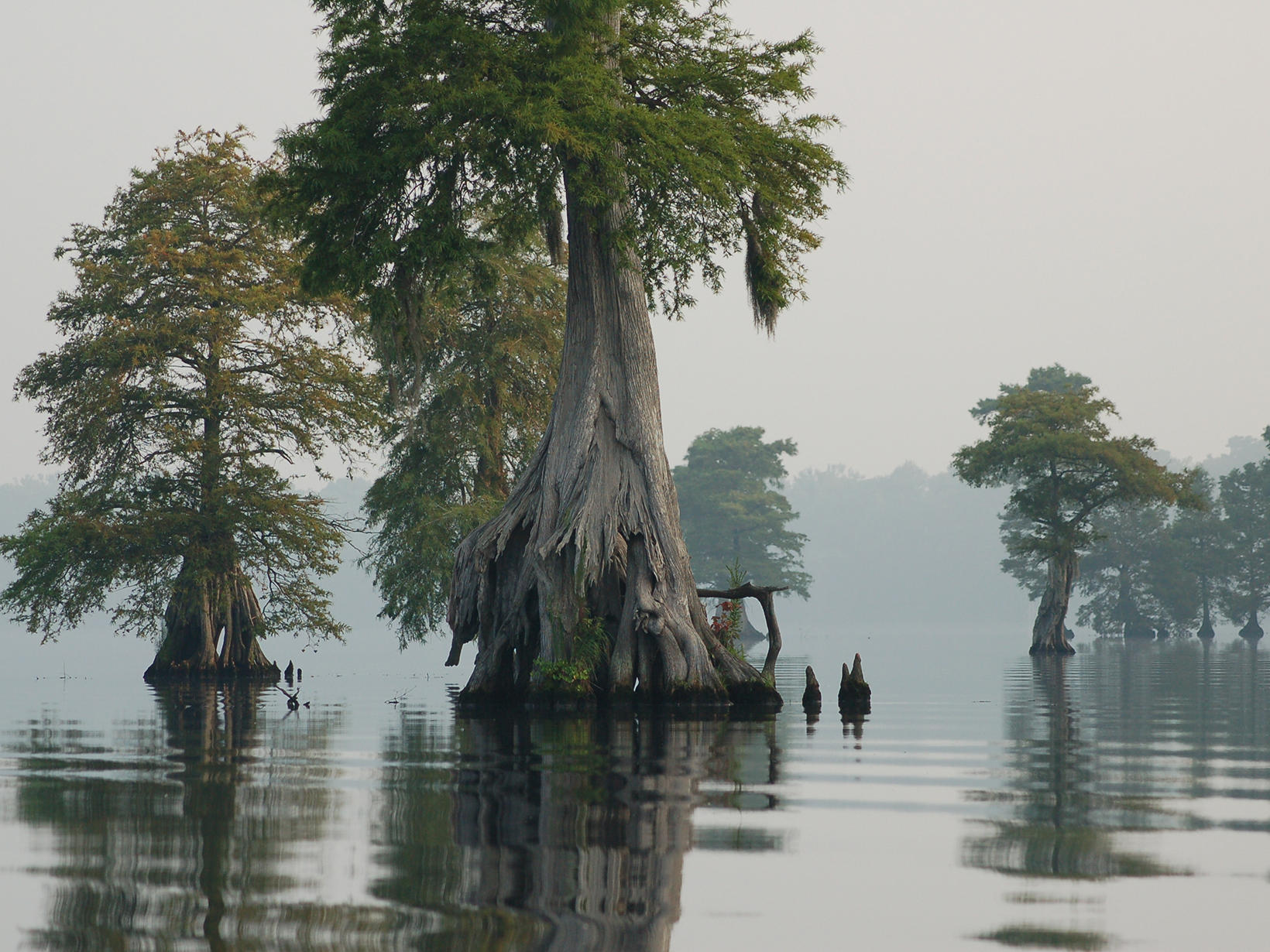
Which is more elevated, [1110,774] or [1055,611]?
[1055,611]

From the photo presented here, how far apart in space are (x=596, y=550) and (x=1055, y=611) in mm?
45670

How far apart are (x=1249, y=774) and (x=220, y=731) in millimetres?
12483

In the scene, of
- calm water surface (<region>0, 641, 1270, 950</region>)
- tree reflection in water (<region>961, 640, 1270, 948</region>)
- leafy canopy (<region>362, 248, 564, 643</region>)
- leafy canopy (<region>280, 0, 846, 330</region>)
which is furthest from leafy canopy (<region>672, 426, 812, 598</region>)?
calm water surface (<region>0, 641, 1270, 950</region>)

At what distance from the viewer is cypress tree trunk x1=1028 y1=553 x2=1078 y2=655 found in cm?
6012

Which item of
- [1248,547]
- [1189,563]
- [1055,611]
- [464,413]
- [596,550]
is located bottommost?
[1055,611]

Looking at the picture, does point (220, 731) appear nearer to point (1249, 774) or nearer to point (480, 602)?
point (480, 602)

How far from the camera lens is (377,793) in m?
10.3

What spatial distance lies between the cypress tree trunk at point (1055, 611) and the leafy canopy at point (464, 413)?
3081cm

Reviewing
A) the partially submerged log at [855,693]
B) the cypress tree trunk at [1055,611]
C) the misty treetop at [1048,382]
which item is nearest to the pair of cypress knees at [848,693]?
the partially submerged log at [855,693]

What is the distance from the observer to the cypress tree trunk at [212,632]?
37.1 m

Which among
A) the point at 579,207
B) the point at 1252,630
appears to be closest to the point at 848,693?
the point at 579,207

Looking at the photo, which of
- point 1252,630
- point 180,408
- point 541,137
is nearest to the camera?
point 541,137

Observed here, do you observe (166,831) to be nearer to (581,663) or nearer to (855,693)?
(581,663)

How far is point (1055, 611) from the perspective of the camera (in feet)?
201
